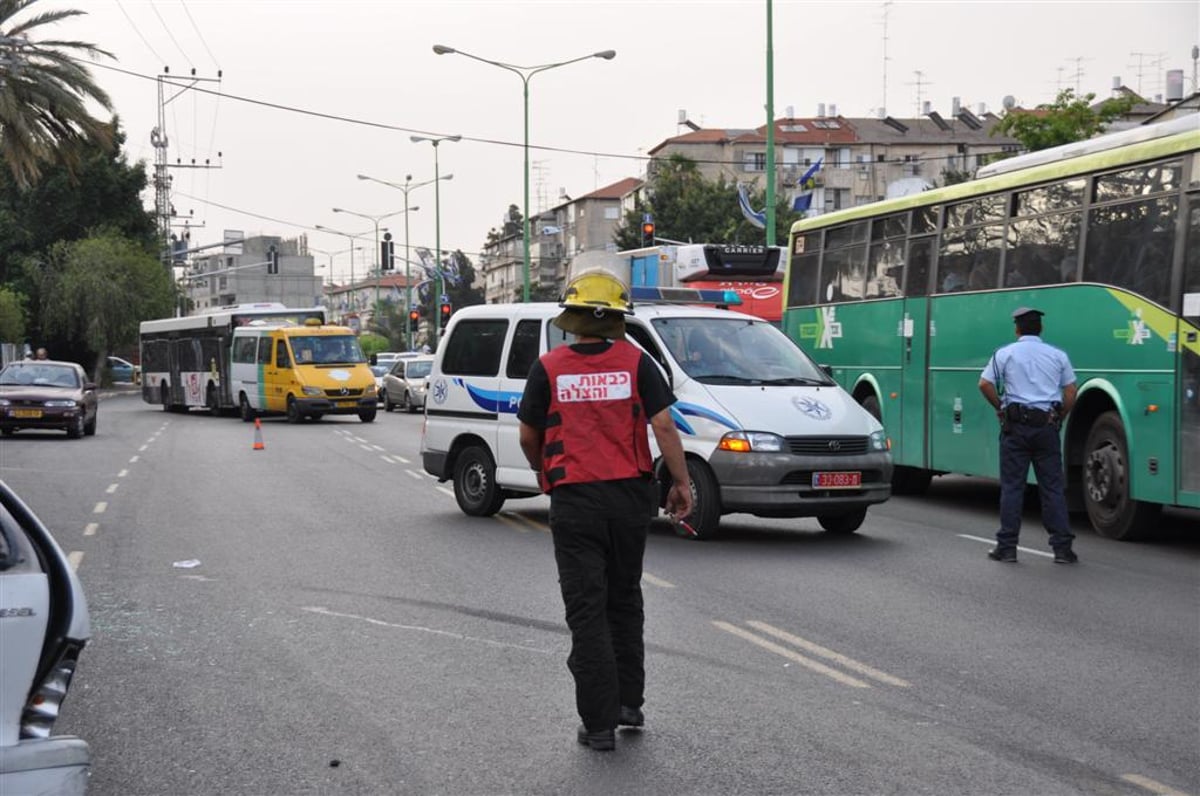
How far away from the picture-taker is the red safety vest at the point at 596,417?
6.34 meters

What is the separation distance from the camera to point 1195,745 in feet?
21.0

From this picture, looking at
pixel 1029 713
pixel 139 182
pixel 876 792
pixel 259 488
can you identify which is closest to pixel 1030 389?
pixel 1029 713

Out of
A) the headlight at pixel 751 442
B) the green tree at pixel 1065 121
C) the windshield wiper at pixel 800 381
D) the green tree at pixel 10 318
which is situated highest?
the green tree at pixel 1065 121

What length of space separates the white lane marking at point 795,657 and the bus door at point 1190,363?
5258 mm

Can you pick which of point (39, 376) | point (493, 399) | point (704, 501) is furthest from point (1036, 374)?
point (39, 376)

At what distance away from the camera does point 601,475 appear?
20.7ft

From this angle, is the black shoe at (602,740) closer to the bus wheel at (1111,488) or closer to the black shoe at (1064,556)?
the black shoe at (1064,556)

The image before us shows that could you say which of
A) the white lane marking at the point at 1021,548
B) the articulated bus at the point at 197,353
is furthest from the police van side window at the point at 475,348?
the articulated bus at the point at 197,353

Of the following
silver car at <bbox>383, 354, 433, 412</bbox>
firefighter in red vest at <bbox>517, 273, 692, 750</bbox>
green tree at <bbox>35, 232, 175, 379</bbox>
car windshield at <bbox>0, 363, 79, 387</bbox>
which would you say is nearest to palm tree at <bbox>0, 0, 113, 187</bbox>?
car windshield at <bbox>0, 363, 79, 387</bbox>

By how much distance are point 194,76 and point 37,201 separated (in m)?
9.05

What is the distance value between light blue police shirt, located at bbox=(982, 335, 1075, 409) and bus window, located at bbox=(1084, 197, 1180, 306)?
177 cm

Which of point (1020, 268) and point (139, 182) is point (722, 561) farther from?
point (139, 182)

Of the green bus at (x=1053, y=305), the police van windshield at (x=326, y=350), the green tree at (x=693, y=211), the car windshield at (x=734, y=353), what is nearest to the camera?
the green bus at (x=1053, y=305)

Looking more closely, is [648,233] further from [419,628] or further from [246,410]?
[419,628]
